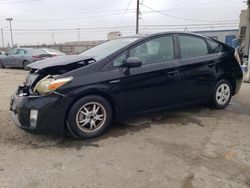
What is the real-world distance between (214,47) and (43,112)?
3334 millimetres

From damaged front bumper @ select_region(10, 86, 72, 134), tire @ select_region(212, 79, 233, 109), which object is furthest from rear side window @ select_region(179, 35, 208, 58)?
Answer: damaged front bumper @ select_region(10, 86, 72, 134)

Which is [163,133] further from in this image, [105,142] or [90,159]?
[90,159]

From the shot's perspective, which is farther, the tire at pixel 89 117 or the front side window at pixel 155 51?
the front side window at pixel 155 51

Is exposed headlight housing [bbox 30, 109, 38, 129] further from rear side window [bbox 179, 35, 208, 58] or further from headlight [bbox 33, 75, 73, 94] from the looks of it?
rear side window [bbox 179, 35, 208, 58]

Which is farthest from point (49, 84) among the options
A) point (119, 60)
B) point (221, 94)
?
point (221, 94)

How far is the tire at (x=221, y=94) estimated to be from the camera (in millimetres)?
4871

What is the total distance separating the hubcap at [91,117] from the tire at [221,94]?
2328 millimetres

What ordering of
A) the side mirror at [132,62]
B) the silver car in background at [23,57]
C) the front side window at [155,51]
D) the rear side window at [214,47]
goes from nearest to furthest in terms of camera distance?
the side mirror at [132,62], the front side window at [155,51], the rear side window at [214,47], the silver car in background at [23,57]

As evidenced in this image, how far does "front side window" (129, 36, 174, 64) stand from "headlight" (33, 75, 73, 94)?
1127 mm

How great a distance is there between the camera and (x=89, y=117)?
3590 mm

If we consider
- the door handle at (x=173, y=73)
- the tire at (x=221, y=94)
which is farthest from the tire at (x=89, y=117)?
the tire at (x=221, y=94)

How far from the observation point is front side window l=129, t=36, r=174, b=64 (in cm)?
401

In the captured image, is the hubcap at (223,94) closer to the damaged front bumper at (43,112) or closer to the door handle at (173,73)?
the door handle at (173,73)

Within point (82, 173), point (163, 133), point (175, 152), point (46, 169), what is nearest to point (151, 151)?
point (175, 152)
